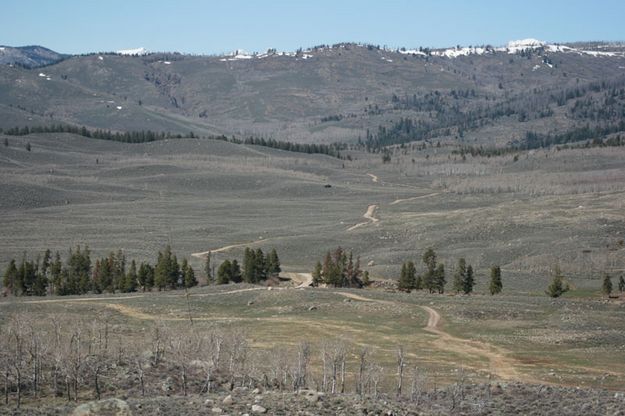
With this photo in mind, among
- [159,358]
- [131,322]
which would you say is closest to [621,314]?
[131,322]

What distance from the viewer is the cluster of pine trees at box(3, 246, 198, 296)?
102 meters

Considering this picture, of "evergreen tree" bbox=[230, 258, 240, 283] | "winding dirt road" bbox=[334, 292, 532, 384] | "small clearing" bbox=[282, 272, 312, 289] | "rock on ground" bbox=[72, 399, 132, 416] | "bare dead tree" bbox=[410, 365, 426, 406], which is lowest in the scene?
"small clearing" bbox=[282, 272, 312, 289]

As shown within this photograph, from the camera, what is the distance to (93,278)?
106 meters

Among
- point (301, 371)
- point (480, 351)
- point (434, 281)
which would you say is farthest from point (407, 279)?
point (301, 371)

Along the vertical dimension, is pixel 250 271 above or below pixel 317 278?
above

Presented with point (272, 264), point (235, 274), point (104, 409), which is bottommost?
point (235, 274)

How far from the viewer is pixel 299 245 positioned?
148 m

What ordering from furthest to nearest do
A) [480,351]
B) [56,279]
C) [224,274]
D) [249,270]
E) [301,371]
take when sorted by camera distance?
[249,270] < [224,274] < [56,279] < [480,351] < [301,371]

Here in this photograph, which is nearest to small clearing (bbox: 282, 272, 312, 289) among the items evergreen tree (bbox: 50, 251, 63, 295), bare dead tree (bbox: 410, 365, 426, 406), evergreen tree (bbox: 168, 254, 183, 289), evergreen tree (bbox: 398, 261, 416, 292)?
evergreen tree (bbox: 398, 261, 416, 292)

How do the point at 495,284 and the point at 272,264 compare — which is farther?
the point at 272,264

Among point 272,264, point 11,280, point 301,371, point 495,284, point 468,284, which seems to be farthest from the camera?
point 272,264

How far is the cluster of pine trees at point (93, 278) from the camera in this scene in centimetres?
10250

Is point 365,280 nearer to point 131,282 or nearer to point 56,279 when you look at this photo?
point 131,282

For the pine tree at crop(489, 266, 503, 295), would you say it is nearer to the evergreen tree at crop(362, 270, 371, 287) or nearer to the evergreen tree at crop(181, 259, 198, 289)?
the evergreen tree at crop(362, 270, 371, 287)
